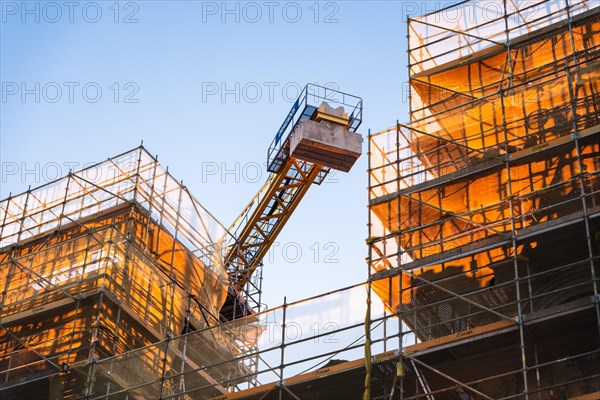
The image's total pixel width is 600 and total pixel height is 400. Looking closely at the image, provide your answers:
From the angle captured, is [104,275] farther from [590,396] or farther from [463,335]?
[590,396]

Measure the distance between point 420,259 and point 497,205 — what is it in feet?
7.14

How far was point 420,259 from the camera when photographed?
25875 millimetres

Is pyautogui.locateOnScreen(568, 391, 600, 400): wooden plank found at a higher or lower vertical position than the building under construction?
lower

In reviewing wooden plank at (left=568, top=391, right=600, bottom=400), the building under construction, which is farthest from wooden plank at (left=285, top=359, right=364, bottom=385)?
wooden plank at (left=568, top=391, right=600, bottom=400)

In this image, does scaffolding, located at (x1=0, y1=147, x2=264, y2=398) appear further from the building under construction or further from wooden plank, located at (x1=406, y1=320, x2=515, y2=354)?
wooden plank, located at (x1=406, y1=320, x2=515, y2=354)

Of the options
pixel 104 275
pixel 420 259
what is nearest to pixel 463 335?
pixel 420 259

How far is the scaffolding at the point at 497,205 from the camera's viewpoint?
918 inches

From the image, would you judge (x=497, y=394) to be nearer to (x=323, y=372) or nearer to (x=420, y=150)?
(x=323, y=372)

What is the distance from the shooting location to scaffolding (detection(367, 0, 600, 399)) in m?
23.3

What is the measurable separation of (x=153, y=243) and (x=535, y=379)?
14.2m

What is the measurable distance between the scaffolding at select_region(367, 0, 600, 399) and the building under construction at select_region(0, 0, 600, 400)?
1.9 inches

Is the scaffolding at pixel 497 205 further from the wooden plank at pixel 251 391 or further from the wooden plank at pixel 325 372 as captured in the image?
the wooden plank at pixel 251 391

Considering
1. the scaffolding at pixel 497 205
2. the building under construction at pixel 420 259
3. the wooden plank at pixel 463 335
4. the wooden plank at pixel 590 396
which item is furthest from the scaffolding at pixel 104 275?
the wooden plank at pixel 590 396

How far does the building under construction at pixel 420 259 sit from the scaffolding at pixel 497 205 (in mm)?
48
